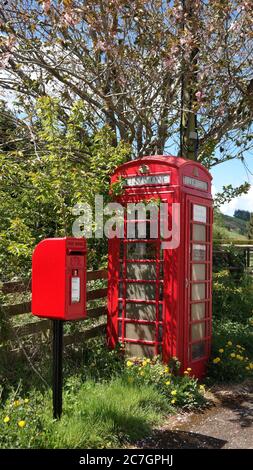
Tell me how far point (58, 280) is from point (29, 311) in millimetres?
1620

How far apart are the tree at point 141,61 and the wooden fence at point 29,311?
3.08 meters

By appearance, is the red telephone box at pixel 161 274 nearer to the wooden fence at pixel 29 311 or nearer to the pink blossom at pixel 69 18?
the wooden fence at pixel 29 311

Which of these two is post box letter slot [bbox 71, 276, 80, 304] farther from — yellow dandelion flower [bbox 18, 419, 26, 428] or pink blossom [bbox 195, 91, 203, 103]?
pink blossom [bbox 195, 91, 203, 103]

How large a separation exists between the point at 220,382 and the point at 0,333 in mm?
2890

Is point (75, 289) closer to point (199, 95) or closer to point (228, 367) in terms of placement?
point (228, 367)

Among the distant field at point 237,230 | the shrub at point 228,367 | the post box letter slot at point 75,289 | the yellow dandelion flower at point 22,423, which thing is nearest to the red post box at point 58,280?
the post box letter slot at point 75,289

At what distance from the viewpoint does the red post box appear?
4.19 meters

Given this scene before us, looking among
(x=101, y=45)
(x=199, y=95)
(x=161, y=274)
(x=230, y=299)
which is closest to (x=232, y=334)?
(x=230, y=299)

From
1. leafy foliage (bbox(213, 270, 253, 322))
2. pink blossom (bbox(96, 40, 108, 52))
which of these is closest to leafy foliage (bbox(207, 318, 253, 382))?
leafy foliage (bbox(213, 270, 253, 322))

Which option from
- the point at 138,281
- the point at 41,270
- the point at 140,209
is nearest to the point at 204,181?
the point at 140,209

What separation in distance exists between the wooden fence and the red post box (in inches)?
46.4

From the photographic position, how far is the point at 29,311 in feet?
18.6

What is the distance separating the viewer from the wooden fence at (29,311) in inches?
213
